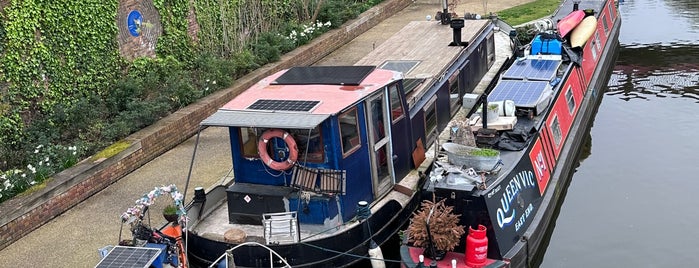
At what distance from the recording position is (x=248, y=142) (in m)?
10.1

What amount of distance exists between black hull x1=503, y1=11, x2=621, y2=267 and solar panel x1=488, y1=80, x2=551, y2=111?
116 cm

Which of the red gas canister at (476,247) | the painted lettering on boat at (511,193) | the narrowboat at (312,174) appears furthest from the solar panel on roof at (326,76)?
the red gas canister at (476,247)

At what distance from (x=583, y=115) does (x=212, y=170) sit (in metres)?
6.98

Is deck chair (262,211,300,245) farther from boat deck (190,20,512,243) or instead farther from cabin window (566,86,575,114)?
cabin window (566,86,575,114)

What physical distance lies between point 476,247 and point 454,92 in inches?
197

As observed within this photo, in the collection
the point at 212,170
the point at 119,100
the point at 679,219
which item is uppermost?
the point at 119,100

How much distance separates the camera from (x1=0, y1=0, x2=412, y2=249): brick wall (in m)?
11.4

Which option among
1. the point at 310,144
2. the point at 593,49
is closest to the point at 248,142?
the point at 310,144

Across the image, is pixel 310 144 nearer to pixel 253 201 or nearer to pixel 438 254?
pixel 253 201

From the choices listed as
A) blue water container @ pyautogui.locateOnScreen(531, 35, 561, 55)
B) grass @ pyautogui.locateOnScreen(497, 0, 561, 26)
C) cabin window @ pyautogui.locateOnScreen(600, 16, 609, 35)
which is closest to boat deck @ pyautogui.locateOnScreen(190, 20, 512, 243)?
blue water container @ pyautogui.locateOnScreen(531, 35, 561, 55)

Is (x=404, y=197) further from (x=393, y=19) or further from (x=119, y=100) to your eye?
(x=393, y=19)

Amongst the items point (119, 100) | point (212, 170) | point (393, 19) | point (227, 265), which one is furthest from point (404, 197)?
point (393, 19)

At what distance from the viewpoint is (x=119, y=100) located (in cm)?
1532

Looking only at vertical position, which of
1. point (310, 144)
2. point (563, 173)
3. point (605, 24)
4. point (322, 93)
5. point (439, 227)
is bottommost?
point (563, 173)
